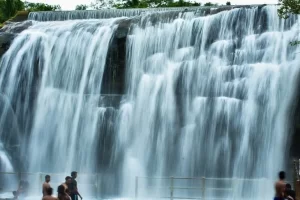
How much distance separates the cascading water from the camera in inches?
1452

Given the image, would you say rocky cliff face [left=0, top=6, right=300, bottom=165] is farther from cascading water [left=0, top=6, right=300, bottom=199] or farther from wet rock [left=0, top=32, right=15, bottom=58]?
wet rock [left=0, top=32, right=15, bottom=58]

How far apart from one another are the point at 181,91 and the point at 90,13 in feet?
→ 42.8

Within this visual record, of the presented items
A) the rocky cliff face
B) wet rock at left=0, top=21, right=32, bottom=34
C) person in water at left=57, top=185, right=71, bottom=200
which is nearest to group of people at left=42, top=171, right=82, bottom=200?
person in water at left=57, top=185, right=71, bottom=200

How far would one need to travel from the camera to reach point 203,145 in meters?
37.6

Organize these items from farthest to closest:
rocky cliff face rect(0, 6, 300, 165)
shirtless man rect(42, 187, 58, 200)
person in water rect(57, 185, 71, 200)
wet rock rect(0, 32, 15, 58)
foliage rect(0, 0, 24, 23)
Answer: foliage rect(0, 0, 24, 23), wet rock rect(0, 32, 15, 58), rocky cliff face rect(0, 6, 300, 165), person in water rect(57, 185, 71, 200), shirtless man rect(42, 187, 58, 200)

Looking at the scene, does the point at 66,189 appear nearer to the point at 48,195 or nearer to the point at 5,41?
the point at 48,195

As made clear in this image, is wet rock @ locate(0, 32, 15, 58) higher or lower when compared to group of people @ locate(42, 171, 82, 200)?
higher

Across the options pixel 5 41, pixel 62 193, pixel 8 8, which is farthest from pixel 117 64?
pixel 8 8

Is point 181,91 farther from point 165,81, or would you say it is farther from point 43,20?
point 43,20

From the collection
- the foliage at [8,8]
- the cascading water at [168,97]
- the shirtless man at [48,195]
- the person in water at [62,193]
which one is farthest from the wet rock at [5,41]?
the shirtless man at [48,195]

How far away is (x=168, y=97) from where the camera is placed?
3997 centimetres

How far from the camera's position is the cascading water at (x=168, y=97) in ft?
121

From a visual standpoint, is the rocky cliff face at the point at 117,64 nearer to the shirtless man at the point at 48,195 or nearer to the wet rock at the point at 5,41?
the wet rock at the point at 5,41

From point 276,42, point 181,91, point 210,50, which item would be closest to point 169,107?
point 181,91
